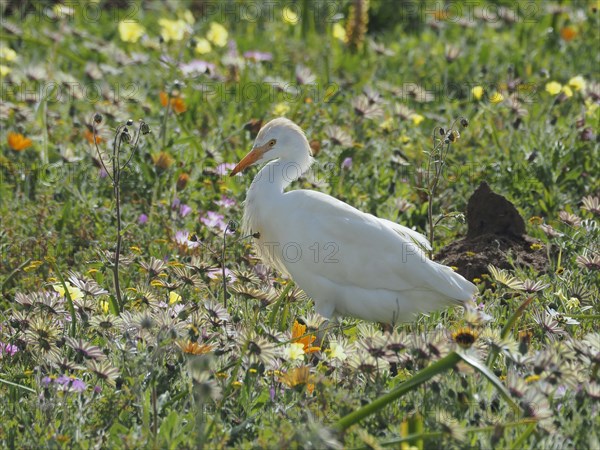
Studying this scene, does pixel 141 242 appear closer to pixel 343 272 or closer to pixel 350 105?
pixel 343 272

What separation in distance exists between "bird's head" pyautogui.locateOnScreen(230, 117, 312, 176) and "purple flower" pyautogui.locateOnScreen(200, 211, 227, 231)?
0.50m

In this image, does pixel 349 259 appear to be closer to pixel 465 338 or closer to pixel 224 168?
pixel 465 338

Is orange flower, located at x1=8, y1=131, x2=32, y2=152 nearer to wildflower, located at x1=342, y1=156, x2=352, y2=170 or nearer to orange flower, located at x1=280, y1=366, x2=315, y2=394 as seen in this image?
wildflower, located at x1=342, y1=156, x2=352, y2=170

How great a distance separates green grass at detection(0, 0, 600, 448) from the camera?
3398mm

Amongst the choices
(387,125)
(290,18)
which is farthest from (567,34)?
(387,125)

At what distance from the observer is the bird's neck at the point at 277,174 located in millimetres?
4785

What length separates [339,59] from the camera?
7.93 metres

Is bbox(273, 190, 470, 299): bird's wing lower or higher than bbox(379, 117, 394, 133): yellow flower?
higher

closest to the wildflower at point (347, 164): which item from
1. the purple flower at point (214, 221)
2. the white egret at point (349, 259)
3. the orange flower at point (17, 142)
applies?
the purple flower at point (214, 221)

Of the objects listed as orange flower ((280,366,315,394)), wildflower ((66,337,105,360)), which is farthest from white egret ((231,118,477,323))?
wildflower ((66,337,105,360))

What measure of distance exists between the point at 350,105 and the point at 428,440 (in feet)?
13.2

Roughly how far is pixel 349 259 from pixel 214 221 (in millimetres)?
1029

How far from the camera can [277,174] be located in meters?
4.82

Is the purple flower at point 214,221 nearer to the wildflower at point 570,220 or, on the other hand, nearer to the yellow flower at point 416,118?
the yellow flower at point 416,118
